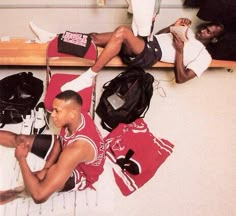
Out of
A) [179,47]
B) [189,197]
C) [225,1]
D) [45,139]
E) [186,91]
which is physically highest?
[225,1]

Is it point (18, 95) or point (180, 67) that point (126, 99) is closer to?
point (180, 67)

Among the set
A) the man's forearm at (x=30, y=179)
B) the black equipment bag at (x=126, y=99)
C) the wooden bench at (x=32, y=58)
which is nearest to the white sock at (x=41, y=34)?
the wooden bench at (x=32, y=58)

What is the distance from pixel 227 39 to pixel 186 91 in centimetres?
55

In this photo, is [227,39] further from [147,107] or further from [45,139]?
[45,139]

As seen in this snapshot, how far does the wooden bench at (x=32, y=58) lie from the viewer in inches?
101

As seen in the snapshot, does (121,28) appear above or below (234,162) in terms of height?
above

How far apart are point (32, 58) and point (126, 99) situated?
885 millimetres

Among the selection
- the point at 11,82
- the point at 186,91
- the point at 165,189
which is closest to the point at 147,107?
the point at 186,91

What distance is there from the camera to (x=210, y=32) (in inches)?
99.7

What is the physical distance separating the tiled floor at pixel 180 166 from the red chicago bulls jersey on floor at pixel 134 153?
5 cm

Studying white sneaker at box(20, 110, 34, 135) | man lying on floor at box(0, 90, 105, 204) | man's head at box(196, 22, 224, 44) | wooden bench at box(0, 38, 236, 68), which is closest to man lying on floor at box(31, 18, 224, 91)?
man's head at box(196, 22, 224, 44)

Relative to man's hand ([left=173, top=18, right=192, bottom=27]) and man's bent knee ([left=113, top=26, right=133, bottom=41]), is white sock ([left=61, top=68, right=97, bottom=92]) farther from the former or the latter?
man's hand ([left=173, top=18, right=192, bottom=27])

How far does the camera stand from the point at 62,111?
5.39 ft

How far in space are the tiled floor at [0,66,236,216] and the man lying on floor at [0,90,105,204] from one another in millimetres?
122
